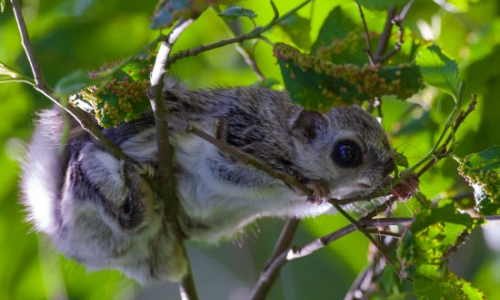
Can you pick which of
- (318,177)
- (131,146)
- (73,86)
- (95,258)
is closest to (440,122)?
(318,177)

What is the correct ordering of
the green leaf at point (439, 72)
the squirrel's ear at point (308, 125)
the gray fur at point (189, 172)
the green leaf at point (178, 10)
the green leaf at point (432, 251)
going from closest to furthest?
the green leaf at point (178, 10), the green leaf at point (432, 251), the green leaf at point (439, 72), the gray fur at point (189, 172), the squirrel's ear at point (308, 125)

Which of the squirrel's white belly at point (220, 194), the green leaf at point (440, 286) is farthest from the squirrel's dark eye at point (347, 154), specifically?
the green leaf at point (440, 286)

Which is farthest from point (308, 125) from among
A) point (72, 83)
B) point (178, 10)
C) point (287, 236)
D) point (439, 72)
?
point (178, 10)

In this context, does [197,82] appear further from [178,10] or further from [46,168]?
[178,10]

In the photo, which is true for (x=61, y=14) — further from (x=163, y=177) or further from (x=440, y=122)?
(x=440, y=122)

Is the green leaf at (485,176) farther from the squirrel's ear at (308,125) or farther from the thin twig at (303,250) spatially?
the squirrel's ear at (308,125)

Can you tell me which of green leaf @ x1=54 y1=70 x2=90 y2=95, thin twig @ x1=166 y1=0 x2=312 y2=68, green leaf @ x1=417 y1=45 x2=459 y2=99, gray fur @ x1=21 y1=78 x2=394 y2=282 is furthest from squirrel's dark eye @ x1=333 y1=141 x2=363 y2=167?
green leaf @ x1=54 y1=70 x2=90 y2=95
